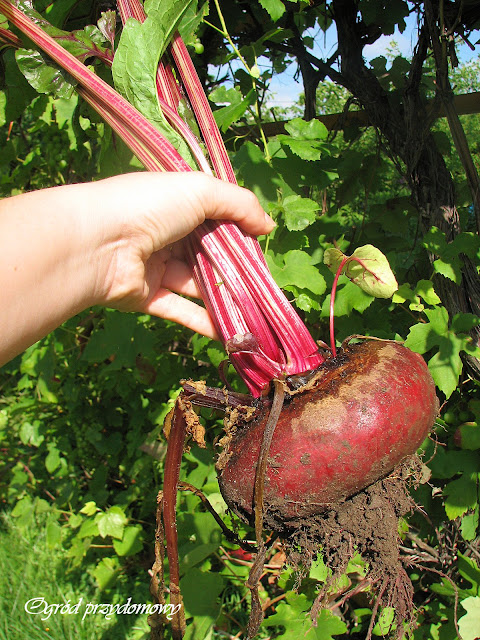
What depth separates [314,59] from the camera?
6.38ft

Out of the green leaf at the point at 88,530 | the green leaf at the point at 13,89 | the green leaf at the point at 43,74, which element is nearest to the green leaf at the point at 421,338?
the green leaf at the point at 43,74

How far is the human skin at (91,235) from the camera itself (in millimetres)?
1022

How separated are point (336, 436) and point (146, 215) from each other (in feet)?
2.33

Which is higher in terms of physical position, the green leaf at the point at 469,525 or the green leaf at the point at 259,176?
the green leaf at the point at 259,176

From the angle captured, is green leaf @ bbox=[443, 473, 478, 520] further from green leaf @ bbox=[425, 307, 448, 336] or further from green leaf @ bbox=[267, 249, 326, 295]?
green leaf @ bbox=[267, 249, 326, 295]

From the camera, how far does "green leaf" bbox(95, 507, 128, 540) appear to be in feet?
8.00

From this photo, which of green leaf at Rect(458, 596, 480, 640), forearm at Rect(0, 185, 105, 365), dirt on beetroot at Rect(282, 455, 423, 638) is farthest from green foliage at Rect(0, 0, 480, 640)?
forearm at Rect(0, 185, 105, 365)

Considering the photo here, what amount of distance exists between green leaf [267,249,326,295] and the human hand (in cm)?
18

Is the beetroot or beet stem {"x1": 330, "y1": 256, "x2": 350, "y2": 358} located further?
beet stem {"x1": 330, "y1": 256, "x2": 350, "y2": 358}

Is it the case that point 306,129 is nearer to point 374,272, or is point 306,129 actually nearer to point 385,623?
point 374,272

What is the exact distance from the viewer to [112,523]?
247 cm

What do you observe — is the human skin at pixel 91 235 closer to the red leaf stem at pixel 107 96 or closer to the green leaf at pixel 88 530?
the red leaf stem at pixel 107 96

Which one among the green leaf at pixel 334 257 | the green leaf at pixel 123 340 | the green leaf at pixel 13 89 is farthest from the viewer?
the green leaf at pixel 123 340

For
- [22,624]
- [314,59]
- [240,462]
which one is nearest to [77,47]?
[314,59]
